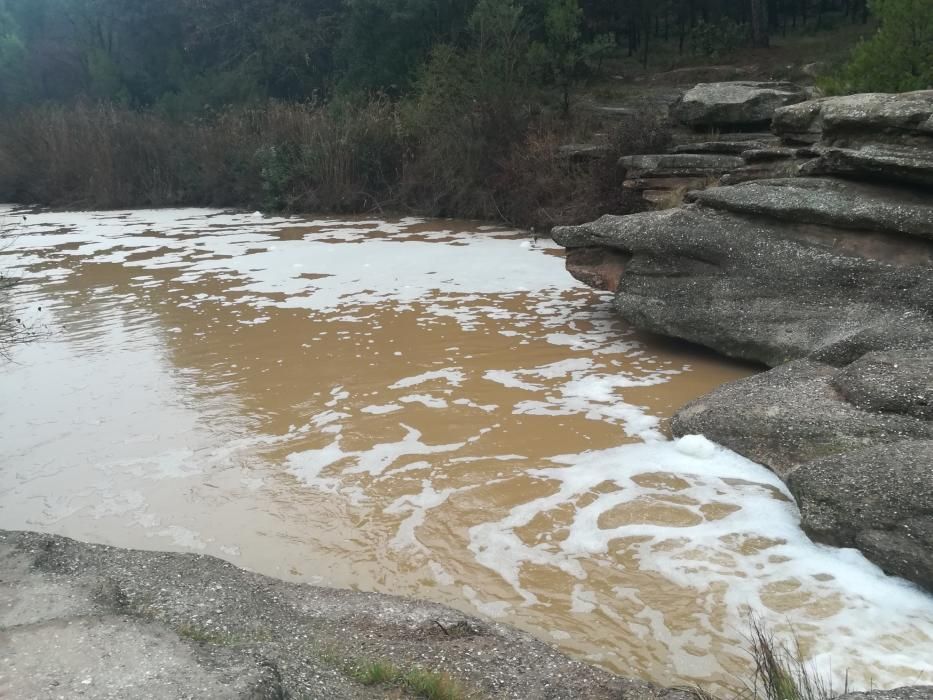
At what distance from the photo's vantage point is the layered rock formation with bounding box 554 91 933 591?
13.5 ft

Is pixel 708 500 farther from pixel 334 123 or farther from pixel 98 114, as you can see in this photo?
pixel 98 114

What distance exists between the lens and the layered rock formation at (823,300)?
13.5 feet

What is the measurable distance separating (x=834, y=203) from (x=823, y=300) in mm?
816

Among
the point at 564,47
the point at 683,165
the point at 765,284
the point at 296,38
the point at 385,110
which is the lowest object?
the point at 765,284

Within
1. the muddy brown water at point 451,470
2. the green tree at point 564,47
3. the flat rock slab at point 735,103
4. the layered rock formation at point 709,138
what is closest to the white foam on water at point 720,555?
the muddy brown water at point 451,470

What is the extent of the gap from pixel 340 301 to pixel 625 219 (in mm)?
3672

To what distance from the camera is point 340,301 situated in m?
10.0

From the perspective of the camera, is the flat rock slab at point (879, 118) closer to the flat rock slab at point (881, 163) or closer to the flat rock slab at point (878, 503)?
the flat rock slab at point (881, 163)

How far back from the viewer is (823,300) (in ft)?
21.6

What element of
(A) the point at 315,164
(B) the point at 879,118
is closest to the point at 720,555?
(B) the point at 879,118

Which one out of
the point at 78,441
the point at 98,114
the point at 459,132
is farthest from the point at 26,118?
the point at 78,441

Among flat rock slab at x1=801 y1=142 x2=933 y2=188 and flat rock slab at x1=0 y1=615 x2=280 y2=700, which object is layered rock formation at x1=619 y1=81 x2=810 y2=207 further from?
flat rock slab at x1=0 y1=615 x2=280 y2=700

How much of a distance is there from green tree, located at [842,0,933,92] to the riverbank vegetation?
1.18 ft

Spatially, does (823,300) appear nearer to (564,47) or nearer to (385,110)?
(385,110)
